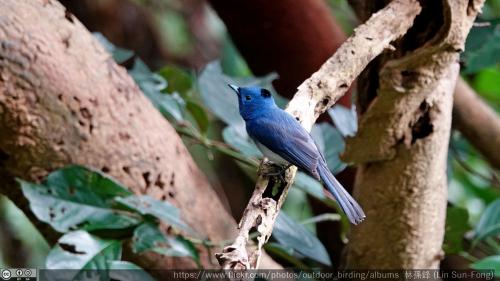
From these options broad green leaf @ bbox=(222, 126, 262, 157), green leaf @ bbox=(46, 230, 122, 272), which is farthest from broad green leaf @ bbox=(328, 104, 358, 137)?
green leaf @ bbox=(46, 230, 122, 272)

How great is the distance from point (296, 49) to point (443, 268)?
949mm

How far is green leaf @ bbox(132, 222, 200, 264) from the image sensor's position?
6.64 feet

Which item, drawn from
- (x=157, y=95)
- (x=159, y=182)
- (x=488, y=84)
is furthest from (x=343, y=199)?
(x=488, y=84)

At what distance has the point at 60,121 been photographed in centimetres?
201

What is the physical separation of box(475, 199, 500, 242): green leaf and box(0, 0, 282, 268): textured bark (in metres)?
0.84

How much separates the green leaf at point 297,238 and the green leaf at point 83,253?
17.6 inches

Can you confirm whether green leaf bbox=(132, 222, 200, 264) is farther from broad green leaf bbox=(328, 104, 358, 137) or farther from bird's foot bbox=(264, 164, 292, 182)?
broad green leaf bbox=(328, 104, 358, 137)

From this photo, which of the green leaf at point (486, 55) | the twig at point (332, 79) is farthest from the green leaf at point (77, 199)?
the green leaf at point (486, 55)

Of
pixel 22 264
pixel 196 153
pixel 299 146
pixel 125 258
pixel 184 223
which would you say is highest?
pixel 299 146

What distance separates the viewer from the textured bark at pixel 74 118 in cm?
194

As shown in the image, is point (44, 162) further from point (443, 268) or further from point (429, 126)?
point (443, 268)

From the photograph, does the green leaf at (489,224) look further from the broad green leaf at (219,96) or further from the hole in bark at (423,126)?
the broad green leaf at (219,96)

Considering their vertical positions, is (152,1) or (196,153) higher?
(152,1)

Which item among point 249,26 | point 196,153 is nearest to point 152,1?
point 196,153
